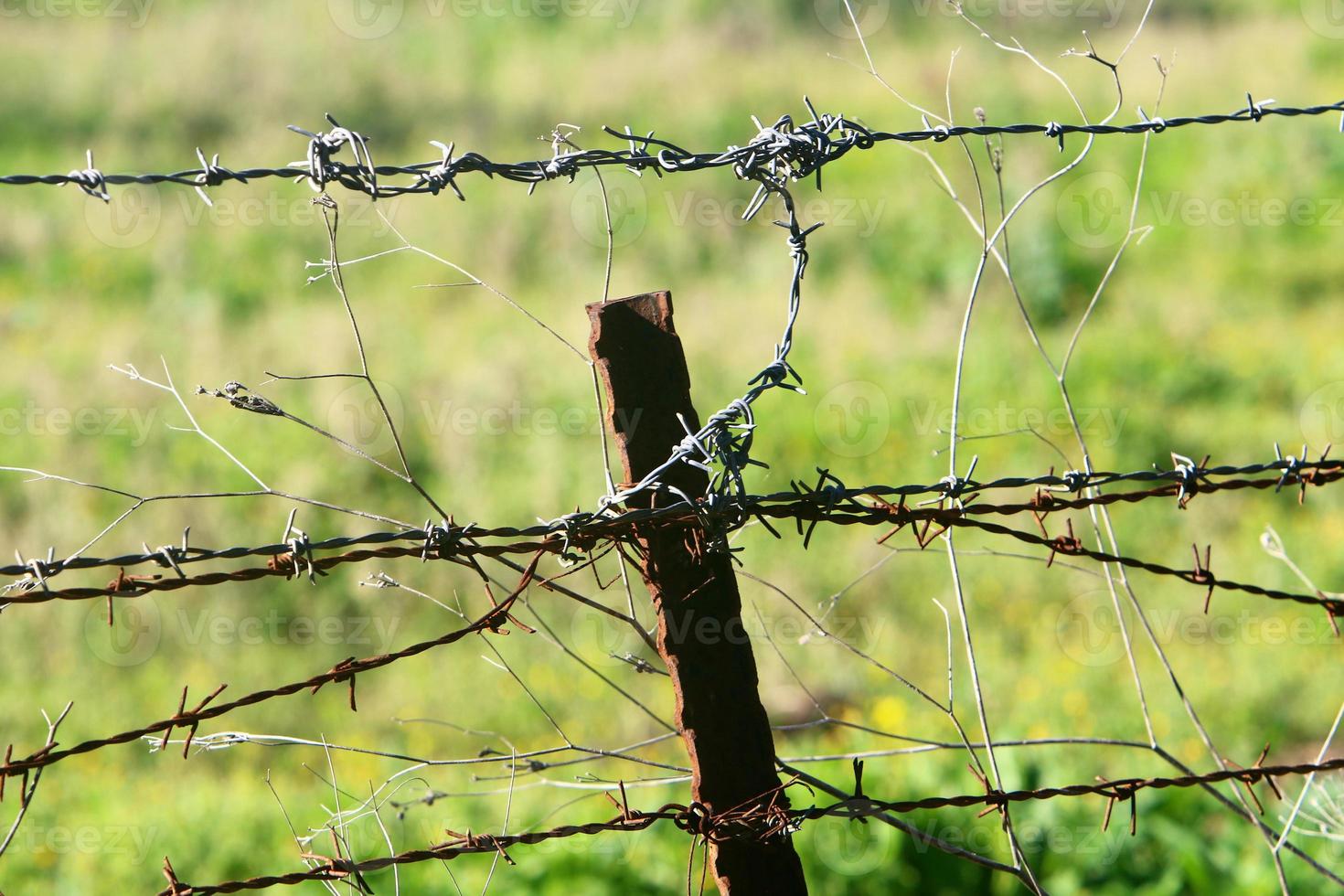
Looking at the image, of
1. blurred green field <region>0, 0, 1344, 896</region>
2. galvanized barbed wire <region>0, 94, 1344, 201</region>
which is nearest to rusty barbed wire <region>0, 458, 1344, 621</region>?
blurred green field <region>0, 0, 1344, 896</region>

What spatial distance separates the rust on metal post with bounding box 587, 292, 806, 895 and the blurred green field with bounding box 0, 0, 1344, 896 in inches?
5.3

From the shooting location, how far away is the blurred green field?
4.53 metres

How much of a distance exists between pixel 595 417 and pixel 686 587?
5.99 m

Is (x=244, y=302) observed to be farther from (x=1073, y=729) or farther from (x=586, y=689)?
(x=1073, y=729)

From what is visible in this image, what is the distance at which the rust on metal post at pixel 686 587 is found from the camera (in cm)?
173

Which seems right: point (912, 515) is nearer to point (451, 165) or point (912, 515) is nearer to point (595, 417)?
point (451, 165)

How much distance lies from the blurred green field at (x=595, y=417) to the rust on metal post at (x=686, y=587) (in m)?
0.13

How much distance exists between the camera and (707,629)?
1.75 meters

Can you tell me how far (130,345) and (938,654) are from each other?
19.6 feet

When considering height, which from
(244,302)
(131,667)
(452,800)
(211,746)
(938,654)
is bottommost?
(211,746)

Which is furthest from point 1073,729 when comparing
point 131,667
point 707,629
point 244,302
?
point 244,302

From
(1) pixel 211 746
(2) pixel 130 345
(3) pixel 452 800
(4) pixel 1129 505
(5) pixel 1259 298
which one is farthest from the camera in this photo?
(5) pixel 1259 298

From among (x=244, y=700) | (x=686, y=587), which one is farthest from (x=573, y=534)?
(x=244, y=700)

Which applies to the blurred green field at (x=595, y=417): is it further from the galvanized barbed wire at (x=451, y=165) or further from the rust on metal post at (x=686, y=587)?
the galvanized barbed wire at (x=451, y=165)
